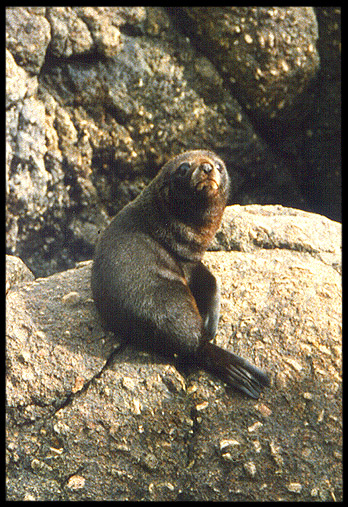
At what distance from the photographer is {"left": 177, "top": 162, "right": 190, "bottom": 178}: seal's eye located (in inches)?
202

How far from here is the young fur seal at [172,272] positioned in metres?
4.44

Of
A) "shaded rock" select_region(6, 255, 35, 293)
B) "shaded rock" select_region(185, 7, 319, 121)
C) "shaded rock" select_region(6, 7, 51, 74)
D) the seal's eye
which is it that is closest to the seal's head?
the seal's eye

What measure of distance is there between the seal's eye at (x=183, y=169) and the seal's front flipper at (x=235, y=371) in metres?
1.55

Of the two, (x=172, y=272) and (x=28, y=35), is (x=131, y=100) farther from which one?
(x=172, y=272)

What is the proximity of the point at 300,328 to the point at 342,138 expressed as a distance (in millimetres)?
4265

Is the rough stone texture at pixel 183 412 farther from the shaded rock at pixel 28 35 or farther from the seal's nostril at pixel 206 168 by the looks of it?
the shaded rock at pixel 28 35

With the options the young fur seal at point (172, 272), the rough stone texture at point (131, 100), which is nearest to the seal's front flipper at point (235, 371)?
the young fur seal at point (172, 272)

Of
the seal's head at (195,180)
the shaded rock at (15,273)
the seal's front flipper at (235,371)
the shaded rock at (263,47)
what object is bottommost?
the shaded rock at (15,273)

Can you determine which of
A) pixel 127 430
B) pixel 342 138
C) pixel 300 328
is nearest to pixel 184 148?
pixel 342 138

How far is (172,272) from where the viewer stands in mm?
4930

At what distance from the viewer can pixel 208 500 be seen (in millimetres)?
4062

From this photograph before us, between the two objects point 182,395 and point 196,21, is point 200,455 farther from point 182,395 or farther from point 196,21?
point 196,21

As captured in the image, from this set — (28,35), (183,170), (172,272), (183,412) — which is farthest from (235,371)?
(28,35)

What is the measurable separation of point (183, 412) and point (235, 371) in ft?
1.50
